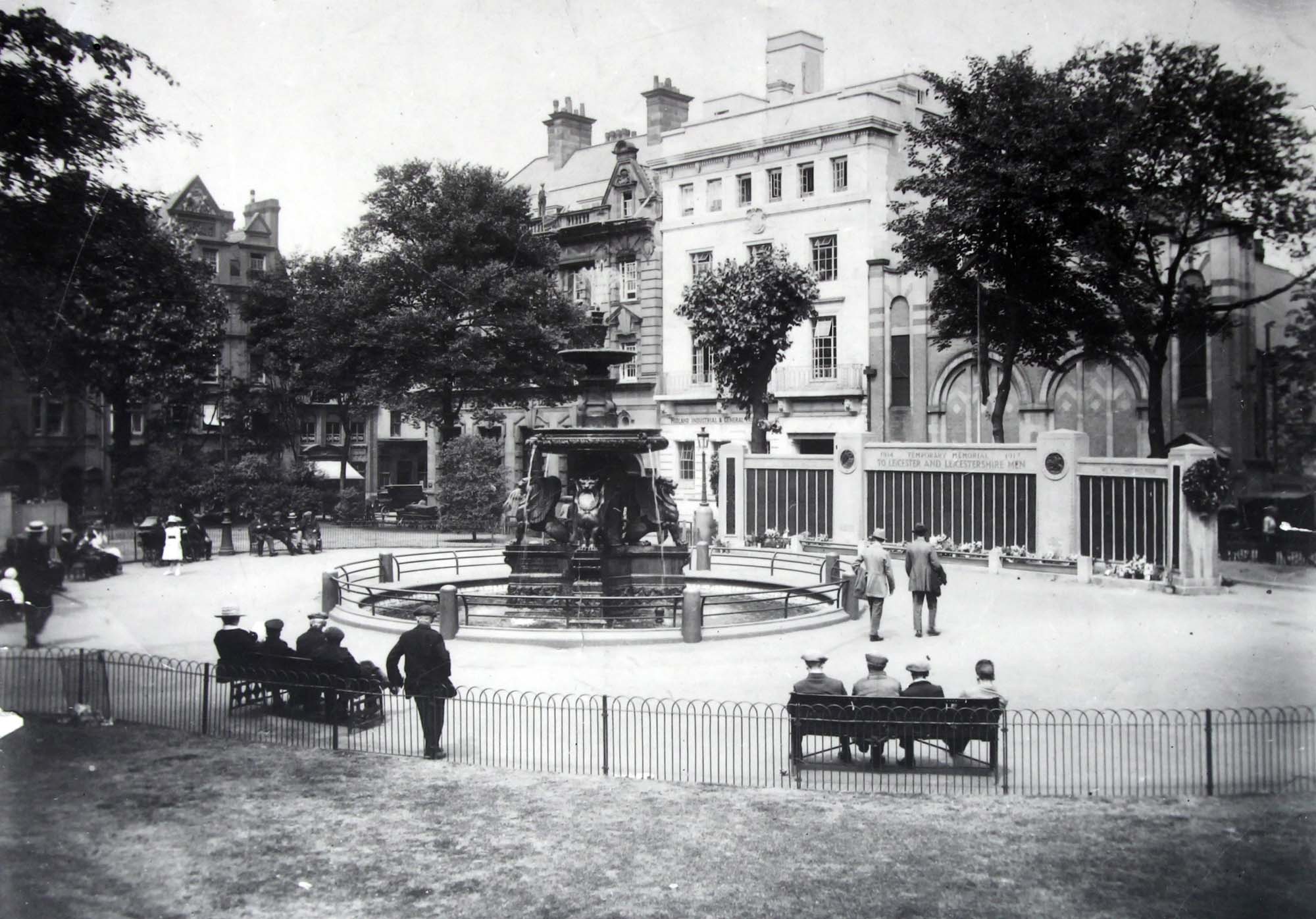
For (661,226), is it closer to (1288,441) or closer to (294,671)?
(1288,441)

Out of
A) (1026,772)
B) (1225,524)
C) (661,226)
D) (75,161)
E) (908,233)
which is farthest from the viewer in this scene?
(661,226)

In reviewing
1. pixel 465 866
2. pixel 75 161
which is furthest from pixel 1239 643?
pixel 75 161

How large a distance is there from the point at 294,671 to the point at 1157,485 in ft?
66.4

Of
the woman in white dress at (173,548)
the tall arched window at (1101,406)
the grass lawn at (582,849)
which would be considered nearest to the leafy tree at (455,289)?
the woman in white dress at (173,548)

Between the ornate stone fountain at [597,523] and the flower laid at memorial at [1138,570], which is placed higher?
the ornate stone fountain at [597,523]

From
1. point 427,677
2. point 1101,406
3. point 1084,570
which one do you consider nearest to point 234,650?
point 427,677

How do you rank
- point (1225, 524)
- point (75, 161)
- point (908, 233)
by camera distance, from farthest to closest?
point (908, 233), point (1225, 524), point (75, 161)

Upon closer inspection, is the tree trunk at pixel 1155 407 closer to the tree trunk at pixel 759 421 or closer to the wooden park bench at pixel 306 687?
the tree trunk at pixel 759 421

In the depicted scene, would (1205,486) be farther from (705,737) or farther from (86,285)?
(86,285)

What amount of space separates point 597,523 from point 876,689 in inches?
431

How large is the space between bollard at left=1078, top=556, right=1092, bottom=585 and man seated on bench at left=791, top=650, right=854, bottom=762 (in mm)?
16185

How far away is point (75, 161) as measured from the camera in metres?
12.7

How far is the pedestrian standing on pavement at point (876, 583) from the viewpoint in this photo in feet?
61.6

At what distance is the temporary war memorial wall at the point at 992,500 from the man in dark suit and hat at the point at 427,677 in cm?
1801
